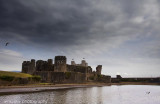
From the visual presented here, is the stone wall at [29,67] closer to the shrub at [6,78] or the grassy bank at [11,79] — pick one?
the grassy bank at [11,79]

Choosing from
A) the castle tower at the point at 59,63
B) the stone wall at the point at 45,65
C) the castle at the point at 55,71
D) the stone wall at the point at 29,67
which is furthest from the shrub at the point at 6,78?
the stone wall at the point at 45,65

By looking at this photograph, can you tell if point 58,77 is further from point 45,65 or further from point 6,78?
point 6,78

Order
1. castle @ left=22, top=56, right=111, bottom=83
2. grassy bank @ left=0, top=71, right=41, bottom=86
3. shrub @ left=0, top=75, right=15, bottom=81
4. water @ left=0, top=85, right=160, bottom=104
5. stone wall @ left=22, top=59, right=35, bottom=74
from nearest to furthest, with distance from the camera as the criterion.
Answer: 1. water @ left=0, top=85, right=160, bottom=104
2. shrub @ left=0, top=75, right=15, bottom=81
3. grassy bank @ left=0, top=71, right=41, bottom=86
4. castle @ left=22, top=56, right=111, bottom=83
5. stone wall @ left=22, top=59, right=35, bottom=74

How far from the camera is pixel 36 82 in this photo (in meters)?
55.5

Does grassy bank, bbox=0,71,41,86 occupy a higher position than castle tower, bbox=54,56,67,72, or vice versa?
castle tower, bbox=54,56,67,72

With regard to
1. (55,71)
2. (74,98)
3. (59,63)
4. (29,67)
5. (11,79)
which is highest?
(59,63)

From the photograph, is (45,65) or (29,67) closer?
(29,67)

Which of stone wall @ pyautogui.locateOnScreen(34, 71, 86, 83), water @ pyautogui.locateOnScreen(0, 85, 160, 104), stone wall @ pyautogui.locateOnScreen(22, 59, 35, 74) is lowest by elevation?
water @ pyautogui.locateOnScreen(0, 85, 160, 104)

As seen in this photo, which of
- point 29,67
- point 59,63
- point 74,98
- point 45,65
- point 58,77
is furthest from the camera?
point 45,65

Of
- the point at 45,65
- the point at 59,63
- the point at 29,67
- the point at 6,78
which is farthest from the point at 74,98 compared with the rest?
the point at 45,65

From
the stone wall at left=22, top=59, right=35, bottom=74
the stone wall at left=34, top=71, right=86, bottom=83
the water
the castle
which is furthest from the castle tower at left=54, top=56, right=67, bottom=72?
the water

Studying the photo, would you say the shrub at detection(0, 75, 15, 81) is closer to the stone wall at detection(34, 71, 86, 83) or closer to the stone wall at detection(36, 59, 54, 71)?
the stone wall at detection(34, 71, 86, 83)

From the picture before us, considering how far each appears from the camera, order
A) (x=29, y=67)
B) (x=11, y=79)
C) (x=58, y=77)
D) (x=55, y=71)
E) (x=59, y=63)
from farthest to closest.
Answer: (x=59, y=63)
(x=55, y=71)
(x=29, y=67)
(x=58, y=77)
(x=11, y=79)

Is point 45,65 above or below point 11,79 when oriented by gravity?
above
